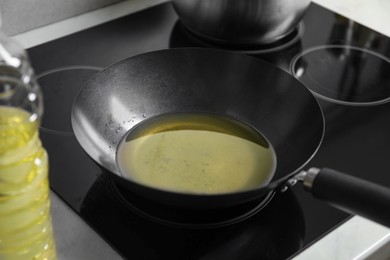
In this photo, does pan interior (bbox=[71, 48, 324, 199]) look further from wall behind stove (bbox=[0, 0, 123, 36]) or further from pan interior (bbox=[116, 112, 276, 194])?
wall behind stove (bbox=[0, 0, 123, 36])

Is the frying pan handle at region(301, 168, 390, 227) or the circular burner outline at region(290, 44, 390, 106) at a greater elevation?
the frying pan handle at region(301, 168, 390, 227)

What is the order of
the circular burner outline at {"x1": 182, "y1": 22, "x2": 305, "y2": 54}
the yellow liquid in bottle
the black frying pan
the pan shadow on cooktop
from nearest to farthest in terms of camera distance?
the yellow liquid in bottle → the pan shadow on cooktop → the black frying pan → the circular burner outline at {"x1": 182, "y1": 22, "x2": 305, "y2": 54}

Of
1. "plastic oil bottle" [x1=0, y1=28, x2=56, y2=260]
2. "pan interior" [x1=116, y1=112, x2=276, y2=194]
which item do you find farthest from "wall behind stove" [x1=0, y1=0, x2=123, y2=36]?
"plastic oil bottle" [x1=0, y1=28, x2=56, y2=260]

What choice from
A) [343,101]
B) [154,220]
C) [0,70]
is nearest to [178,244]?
[154,220]

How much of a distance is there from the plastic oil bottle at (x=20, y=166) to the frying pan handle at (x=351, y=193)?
0.92 feet

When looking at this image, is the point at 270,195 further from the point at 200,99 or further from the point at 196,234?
the point at 200,99

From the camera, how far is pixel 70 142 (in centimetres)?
85

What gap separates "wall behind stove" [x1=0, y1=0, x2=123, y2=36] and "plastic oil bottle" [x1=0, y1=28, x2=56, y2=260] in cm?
43

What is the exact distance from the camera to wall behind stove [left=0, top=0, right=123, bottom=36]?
40.9 inches

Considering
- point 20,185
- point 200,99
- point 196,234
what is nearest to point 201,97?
point 200,99

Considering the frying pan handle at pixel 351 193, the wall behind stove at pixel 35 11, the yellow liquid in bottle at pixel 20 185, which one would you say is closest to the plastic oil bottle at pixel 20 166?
the yellow liquid in bottle at pixel 20 185

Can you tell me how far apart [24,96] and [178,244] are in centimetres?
24

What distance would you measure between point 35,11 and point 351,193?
25.9 inches

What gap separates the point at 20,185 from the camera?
22.2 inches
